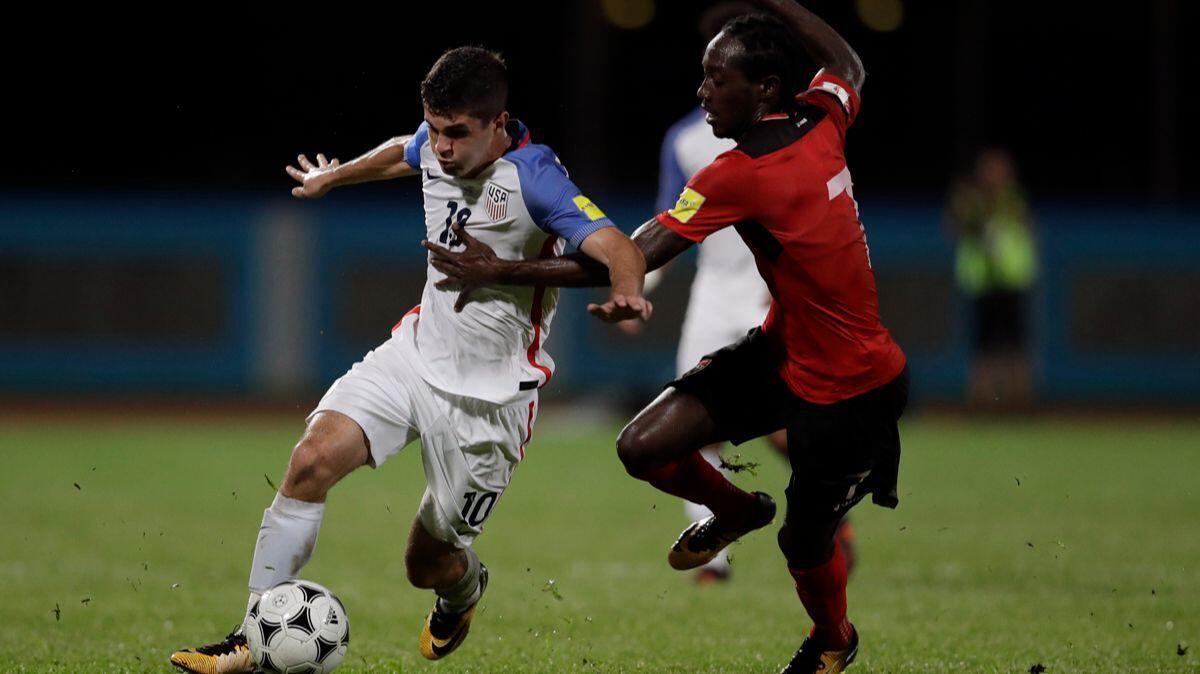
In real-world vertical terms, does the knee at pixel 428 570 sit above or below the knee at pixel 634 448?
below

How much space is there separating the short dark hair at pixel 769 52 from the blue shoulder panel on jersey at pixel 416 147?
3.94ft

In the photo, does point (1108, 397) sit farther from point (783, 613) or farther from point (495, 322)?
point (495, 322)

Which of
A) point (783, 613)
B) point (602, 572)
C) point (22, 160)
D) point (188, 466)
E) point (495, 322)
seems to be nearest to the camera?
point (495, 322)

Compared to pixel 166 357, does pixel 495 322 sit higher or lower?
higher

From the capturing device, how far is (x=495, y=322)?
5688mm

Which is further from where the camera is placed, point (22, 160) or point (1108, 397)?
point (22, 160)

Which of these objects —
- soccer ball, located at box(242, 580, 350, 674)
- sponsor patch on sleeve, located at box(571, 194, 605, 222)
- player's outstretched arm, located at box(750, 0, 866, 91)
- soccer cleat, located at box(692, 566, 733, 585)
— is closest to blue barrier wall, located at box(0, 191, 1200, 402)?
soccer cleat, located at box(692, 566, 733, 585)

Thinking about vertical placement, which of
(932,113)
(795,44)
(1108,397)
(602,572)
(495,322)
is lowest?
(1108,397)

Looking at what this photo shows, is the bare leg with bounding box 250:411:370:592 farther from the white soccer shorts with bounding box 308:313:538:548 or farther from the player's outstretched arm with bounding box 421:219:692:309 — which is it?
the player's outstretched arm with bounding box 421:219:692:309

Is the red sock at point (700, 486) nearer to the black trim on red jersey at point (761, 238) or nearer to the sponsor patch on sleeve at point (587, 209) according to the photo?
the black trim on red jersey at point (761, 238)

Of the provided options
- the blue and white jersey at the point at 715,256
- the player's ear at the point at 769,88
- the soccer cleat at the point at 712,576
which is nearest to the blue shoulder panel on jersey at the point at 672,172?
the blue and white jersey at the point at 715,256

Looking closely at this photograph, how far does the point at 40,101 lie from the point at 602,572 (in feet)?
67.4

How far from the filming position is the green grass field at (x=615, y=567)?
6477 millimetres

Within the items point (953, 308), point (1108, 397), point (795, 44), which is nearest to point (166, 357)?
point (953, 308)
